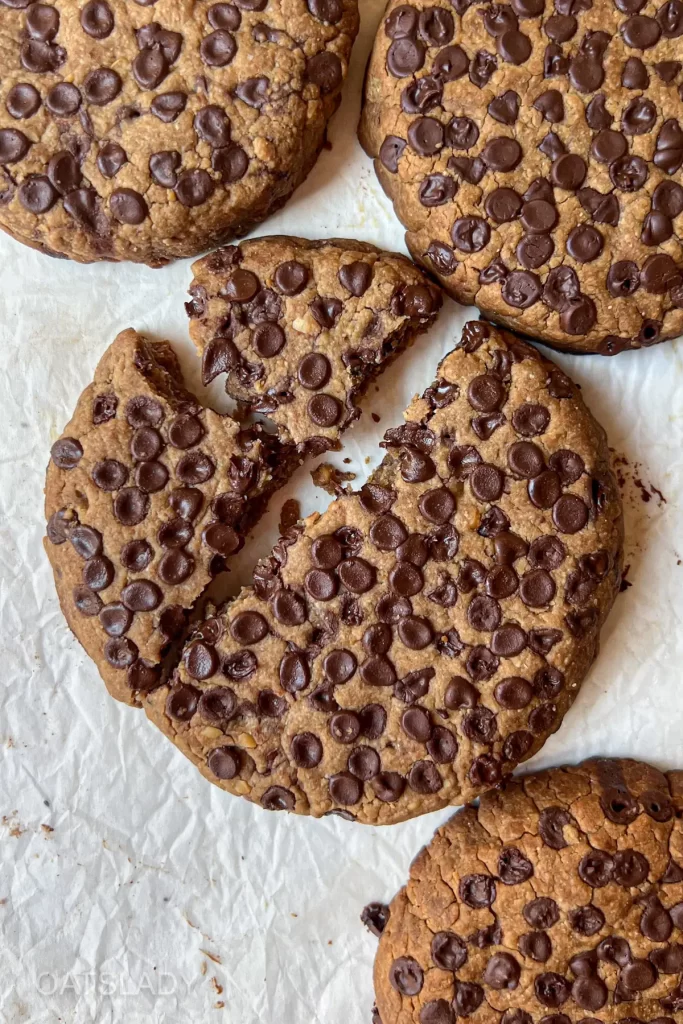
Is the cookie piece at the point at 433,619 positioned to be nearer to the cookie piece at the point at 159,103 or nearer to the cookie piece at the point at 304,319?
the cookie piece at the point at 304,319

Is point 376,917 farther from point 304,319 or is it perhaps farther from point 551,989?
point 304,319

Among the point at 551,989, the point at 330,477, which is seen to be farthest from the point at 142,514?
the point at 551,989

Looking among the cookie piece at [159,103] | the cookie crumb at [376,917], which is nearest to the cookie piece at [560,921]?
the cookie crumb at [376,917]

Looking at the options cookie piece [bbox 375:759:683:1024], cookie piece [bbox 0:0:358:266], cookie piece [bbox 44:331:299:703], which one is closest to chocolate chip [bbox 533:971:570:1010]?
cookie piece [bbox 375:759:683:1024]

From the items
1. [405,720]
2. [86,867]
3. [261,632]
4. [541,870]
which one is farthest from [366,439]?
[86,867]

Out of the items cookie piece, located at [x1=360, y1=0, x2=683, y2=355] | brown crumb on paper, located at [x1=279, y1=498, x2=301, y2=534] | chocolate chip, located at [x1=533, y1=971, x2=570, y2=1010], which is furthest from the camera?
brown crumb on paper, located at [x1=279, y1=498, x2=301, y2=534]

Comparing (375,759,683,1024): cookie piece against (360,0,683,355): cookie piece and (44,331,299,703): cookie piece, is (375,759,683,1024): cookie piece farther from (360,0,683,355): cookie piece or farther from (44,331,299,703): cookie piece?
(360,0,683,355): cookie piece

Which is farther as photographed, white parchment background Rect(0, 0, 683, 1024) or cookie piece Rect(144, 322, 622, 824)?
white parchment background Rect(0, 0, 683, 1024)
